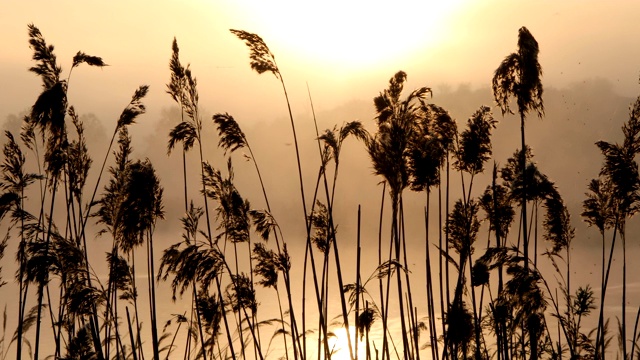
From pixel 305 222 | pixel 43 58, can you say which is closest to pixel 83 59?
pixel 43 58

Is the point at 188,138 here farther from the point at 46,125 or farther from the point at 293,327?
the point at 293,327

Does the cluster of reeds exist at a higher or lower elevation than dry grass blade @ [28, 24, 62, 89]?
lower

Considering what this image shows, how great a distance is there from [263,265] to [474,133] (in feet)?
8.79

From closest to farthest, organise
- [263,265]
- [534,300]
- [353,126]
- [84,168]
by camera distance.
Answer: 1. [534,300]
2. [353,126]
3. [263,265]
4. [84,168]

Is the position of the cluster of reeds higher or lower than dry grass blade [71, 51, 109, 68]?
lower

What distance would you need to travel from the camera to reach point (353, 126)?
6.45 m

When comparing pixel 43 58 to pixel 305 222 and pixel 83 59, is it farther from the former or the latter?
pixel 305 222

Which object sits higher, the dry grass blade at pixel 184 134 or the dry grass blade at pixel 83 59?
the dry grass blade at pixel 83 59

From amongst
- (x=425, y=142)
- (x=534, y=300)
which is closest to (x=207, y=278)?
(x=425, y=142)

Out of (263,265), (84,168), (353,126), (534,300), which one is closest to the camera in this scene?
(534,300)

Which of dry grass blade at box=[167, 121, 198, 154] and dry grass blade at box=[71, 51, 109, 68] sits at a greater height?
dry grass blade at box=[71, 51, 109, 68]

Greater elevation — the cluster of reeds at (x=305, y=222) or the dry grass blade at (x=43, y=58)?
the dry grass blade at (x=43, y=58)

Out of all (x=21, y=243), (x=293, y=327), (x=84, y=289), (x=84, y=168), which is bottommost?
(x=293, y=327)

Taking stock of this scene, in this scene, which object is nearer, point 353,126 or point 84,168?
point 353,126
